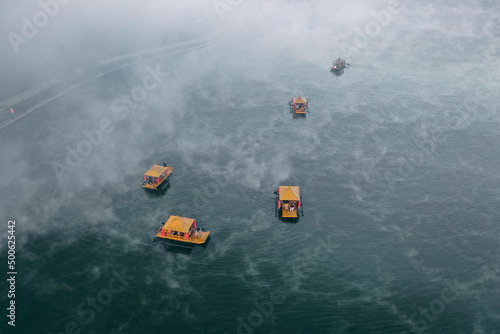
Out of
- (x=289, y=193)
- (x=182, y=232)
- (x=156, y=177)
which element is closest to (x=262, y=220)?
(x=289, y=193)

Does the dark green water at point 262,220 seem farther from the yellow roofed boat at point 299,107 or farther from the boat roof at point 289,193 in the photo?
the boat roof at point 289,193

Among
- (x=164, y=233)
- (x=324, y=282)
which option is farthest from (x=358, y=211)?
(x=164, y=233)

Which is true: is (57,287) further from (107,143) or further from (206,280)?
(107,143)

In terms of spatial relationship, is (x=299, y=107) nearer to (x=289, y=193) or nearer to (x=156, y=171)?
(x=289, y=193)

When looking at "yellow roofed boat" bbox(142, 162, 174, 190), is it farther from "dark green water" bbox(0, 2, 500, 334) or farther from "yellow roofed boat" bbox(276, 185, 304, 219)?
"yellow roofed boat" bbox(276, 185, 304, 219)

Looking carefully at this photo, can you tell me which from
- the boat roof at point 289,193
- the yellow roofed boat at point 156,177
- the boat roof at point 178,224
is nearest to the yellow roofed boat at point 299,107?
the boat roof at point 289,193

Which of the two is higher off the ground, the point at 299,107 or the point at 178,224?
the point at 299,107

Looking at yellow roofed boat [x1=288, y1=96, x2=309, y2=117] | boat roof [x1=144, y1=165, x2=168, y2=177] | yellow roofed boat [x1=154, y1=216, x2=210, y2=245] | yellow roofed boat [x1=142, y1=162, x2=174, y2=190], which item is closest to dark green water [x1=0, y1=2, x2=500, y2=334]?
yellow roofed boat [x1=142, y1=162, x2=174, y2=190]
